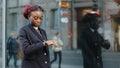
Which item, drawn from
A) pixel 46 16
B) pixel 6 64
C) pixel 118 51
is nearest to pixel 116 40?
pixel 118 51

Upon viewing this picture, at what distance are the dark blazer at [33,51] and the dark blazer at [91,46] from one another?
3047 mm

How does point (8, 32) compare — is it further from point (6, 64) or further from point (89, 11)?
point (89, 11)

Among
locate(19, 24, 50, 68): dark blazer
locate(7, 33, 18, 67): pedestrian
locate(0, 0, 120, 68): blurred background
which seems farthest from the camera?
locate(7, 33, 18, 67): pedestrian

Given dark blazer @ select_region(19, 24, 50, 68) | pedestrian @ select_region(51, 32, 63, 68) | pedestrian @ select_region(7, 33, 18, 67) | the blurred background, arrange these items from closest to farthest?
dark blazer @ select_region(19, 24, 50, 68), the blurred background, pedestrian @ select_region(51, 32, 63, 68), pedestrian @ select_region(7, 33, 18, 67)

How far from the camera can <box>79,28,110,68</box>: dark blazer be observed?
709 centimetres

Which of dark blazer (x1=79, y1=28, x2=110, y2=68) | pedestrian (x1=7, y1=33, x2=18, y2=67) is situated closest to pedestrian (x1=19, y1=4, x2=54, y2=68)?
dark blazer (x1=79, y1=28, x2=110, y2=68)

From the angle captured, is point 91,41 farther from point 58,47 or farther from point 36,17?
point 36,17

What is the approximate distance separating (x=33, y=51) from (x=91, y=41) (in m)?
3.30

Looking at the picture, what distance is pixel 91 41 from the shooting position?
716cm

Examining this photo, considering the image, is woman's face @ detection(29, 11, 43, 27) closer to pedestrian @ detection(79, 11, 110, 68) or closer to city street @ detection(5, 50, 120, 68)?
pedestrian @ detection(79, 11, 110, 68)

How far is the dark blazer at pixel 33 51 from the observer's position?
399 centimetres

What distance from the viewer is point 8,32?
8.64m

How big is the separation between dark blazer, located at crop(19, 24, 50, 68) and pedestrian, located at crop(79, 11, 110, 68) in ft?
10.1

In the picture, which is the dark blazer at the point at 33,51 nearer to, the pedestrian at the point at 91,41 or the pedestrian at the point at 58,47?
the pedestrian at the point at 91,41
